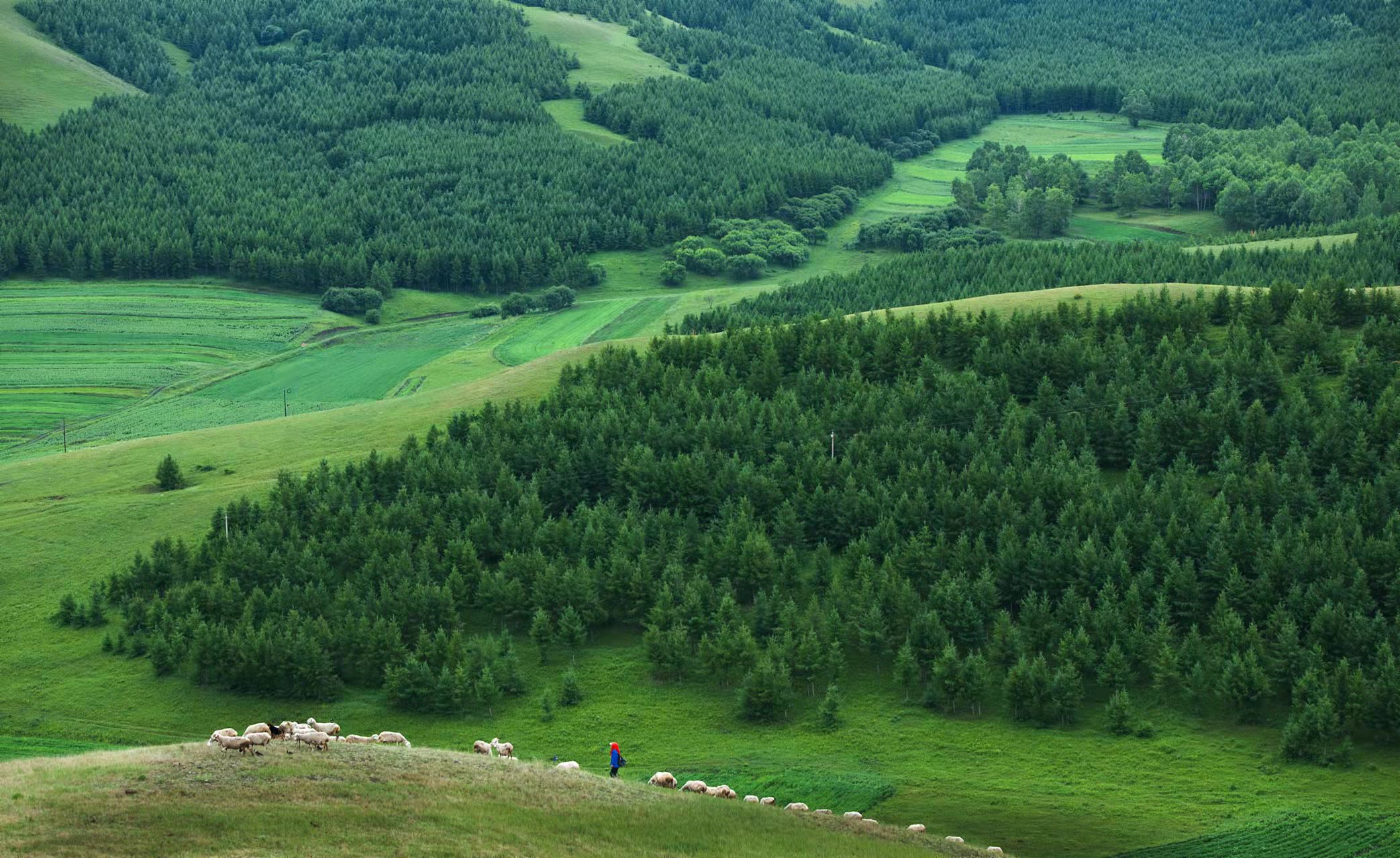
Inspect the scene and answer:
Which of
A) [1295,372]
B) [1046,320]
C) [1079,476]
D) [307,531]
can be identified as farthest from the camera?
[1046,320]

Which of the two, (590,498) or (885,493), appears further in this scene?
(590,498)

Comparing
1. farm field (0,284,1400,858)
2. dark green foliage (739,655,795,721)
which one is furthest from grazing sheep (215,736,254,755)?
dark green foliage (739,655,795,721)

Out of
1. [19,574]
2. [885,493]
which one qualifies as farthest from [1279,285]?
[19,574]

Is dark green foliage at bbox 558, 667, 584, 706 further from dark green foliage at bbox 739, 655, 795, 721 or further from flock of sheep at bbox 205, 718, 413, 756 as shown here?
flock of sheep at bbox 205, 718, 413, 756

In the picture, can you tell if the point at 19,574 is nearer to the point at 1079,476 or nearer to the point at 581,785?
the point at 581,785

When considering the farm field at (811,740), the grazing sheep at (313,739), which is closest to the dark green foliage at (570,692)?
the farm field at (811,740)

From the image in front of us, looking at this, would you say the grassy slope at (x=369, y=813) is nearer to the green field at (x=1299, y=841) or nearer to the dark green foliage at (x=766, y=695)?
the green field at (x=1299, y=841)
